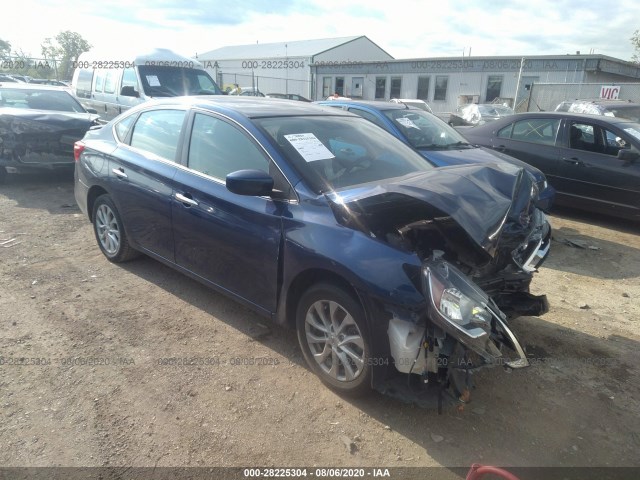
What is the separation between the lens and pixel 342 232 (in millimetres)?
2768

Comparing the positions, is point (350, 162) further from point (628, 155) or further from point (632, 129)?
point (632, 129)

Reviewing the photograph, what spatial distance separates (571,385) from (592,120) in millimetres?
5188

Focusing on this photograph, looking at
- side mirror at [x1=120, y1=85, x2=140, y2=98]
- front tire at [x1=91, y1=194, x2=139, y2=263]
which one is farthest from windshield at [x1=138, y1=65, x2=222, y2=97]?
front tire at [x1=91, y1=194, x2=139, y2=263]

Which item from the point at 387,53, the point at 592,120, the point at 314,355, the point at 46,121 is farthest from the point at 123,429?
the point at 387,53

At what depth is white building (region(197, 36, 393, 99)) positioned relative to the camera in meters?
36.4

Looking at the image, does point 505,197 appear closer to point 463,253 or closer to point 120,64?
point 463,253

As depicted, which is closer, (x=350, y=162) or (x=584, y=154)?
(x=350, y=162)

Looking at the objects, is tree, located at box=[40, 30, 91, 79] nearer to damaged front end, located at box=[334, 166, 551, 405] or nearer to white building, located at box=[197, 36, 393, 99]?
white building, located at box=[197, 36, 393, 99]

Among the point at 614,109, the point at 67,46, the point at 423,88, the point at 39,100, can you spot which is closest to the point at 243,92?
the point at 423,88

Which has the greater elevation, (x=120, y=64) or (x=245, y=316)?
(x=120, y=64)

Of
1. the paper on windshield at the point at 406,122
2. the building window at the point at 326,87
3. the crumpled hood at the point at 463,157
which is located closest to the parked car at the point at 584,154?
the crumpled hood at the point at 463,157

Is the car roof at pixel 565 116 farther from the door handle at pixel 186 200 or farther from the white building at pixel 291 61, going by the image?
the white building at pixel 291 61

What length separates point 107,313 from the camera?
12.9 feet

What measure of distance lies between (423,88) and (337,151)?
29550mm
